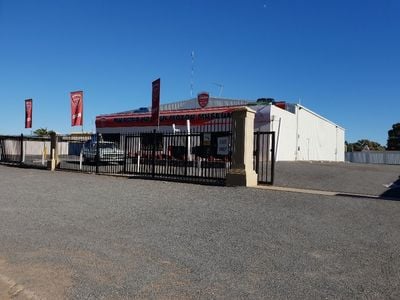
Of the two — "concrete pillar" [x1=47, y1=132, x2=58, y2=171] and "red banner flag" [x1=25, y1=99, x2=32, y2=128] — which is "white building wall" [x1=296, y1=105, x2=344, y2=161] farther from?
"concrete pillar" [x1=47, y1=132, x2=58, y2=171]

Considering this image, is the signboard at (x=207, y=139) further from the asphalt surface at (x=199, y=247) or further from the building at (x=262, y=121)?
the building at (x=262, y=121)

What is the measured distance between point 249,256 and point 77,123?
81.3 feet

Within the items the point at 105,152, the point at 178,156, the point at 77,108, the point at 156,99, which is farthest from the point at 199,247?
the point at 77,108

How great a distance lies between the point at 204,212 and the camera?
32.2 feet

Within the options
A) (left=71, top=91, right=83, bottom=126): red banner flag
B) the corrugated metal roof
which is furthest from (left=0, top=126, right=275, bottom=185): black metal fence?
the corrugated metal roof

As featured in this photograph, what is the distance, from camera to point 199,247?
671 cm

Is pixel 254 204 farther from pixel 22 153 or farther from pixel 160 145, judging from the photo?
pixel 22 153

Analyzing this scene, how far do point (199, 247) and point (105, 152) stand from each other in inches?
745

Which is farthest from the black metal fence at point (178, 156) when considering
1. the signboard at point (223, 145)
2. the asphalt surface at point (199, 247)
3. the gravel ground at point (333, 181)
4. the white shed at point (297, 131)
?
the white shed at point (297, 131)

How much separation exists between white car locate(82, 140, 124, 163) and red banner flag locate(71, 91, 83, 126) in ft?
8.93

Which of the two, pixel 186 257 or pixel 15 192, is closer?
pixel 186 257

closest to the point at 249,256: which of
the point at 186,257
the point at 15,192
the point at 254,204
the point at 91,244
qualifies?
the point at 186,257

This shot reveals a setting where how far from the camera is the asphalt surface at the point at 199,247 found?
489cm

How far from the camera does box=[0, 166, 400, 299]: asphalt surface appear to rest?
4.89 m
